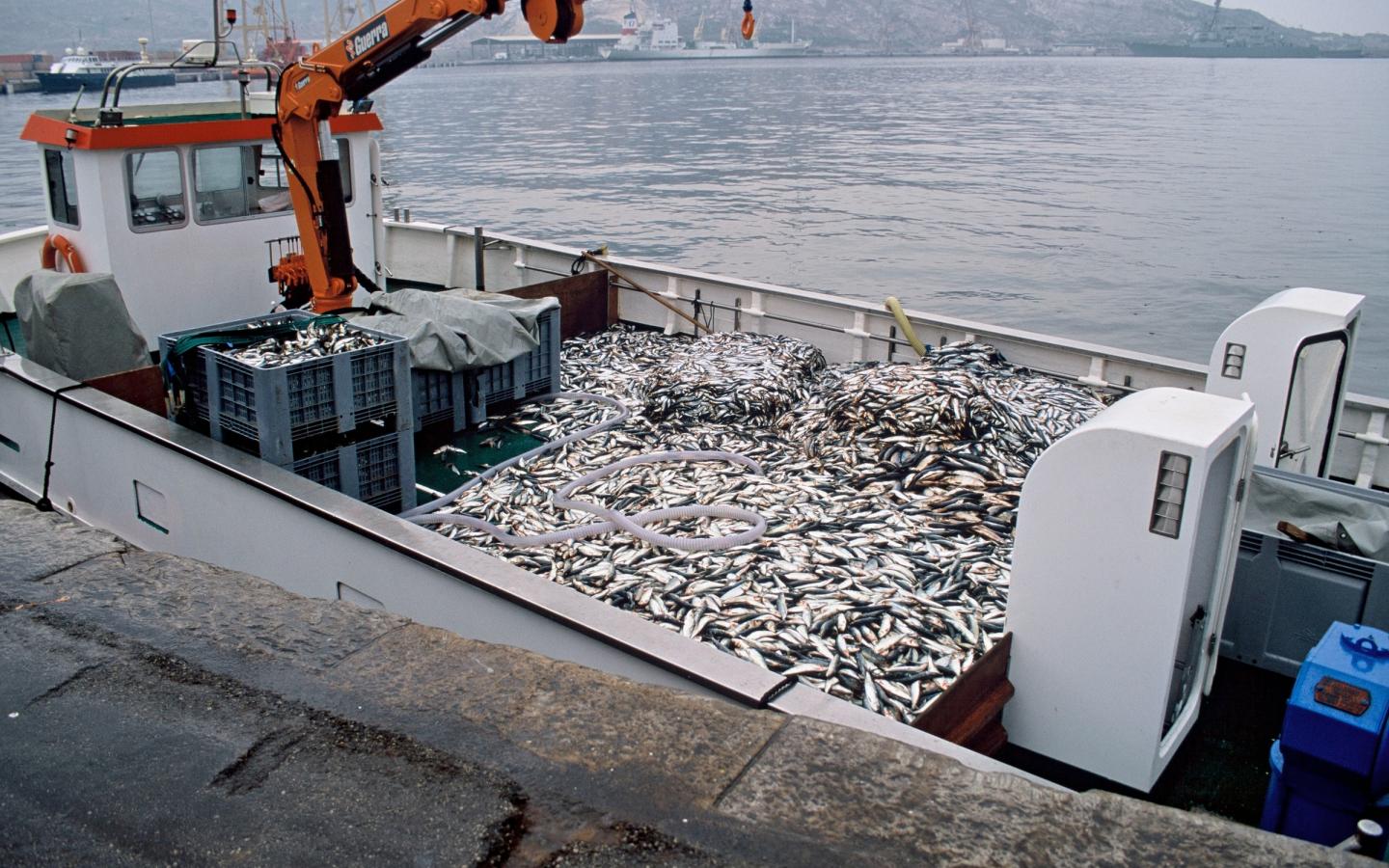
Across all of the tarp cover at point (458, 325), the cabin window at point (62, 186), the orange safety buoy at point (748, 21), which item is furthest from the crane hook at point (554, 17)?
the cabin window at point (62, 186)

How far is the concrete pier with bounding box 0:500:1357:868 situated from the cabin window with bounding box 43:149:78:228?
6.77 metres

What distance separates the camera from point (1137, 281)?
26.5 m

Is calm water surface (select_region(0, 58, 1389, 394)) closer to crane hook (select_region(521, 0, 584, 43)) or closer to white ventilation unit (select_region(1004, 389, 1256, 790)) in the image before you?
crane hook (select_region(521, 0, 584, 43))

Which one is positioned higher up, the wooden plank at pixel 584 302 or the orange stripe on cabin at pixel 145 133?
the orange stripe on cabin at pixel 145 133

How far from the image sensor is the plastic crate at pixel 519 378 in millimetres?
8359

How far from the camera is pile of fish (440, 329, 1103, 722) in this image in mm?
5312

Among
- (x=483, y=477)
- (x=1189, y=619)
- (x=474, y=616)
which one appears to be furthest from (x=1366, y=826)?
(x=483, y=477)

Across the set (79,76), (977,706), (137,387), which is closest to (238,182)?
(137,387)

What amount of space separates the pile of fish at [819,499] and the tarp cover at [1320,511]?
4.49 ft

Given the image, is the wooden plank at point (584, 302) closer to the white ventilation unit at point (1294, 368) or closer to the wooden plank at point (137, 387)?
the wooden plank at point (137, 387)

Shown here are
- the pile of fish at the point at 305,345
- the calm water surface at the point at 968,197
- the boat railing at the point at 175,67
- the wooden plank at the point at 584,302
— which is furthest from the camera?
the calm water surface at the point at 968,197

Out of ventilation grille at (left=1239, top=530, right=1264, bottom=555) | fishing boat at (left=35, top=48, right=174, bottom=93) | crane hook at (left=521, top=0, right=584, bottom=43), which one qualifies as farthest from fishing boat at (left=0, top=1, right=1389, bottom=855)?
fishing boat at (left=35, top=48, right=174, bottom=93)

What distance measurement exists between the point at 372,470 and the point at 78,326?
107 inches

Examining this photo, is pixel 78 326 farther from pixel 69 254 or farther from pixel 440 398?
pixel 440 398
